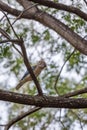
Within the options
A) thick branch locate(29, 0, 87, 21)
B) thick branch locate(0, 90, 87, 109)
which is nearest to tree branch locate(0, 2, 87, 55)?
thick branch locate(29, 0, 87, 21)

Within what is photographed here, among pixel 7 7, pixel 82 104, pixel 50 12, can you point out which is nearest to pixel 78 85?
pixel 50 12

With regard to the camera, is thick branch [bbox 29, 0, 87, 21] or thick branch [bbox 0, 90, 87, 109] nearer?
thick branch [bbox 0, 90, 87, 109]

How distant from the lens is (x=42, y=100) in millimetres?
2764

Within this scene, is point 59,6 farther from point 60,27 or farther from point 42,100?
point 42,100

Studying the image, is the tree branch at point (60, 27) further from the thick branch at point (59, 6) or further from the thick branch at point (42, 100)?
the thick branch at point (42, 100)

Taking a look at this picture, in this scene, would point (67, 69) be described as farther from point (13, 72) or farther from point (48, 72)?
point (13, 72)

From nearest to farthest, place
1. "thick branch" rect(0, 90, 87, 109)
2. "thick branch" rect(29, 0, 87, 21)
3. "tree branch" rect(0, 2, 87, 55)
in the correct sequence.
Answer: "thick branch" rect(0, 90, 87, 109), "thick branch" rect(29, 0, 87, 21), "tree branch" rect(0, 2, 87, 55)

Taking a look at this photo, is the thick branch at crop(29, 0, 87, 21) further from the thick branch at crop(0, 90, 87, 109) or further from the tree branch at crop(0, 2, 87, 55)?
the thick branch at crop(0, 90, 87, 109)

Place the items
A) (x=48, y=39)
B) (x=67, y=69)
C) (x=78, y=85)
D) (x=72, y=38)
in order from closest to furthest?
1. (x=72, y=38)
2. (x=48, y=39)
3. (x=67, y=69)
4. (x=78, y=85)

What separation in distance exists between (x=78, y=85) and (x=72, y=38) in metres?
1.79

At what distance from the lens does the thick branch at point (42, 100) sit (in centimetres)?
267

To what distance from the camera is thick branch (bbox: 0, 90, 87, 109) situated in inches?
105

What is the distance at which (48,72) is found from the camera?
498 centimetres

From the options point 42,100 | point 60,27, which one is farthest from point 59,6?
point 42,100
